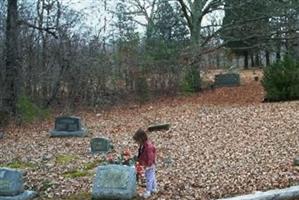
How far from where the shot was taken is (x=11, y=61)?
17859 mm

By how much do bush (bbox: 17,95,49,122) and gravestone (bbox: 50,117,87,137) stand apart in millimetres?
3450

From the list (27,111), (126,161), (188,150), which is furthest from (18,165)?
(27,111)

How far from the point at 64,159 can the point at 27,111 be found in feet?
26.0

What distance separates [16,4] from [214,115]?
7.82m

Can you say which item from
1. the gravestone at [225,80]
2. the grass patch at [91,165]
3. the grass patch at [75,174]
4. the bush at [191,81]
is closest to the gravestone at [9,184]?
the grass patch at [75,174]

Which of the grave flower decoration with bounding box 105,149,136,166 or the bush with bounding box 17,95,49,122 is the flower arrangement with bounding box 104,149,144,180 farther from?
the bush with bounding box 17,95,49,122

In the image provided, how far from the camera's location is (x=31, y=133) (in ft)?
50.3

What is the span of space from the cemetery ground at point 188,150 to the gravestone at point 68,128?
0.35 metres

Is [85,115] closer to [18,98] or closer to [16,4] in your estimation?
[18,98]

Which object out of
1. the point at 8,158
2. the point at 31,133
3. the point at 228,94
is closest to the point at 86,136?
the point at 31,133

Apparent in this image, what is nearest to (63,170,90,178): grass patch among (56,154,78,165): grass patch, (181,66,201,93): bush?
(56,154,78,165): grass patch

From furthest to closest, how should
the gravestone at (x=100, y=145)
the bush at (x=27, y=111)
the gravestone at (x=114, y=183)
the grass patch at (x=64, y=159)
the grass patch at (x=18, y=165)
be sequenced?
the bush at (x=27, y=111), the gravestone at (x=100, y=145), the grass patch at (x=64, y=159), the grass patch at (x=18, y=165), the gravestone at (x=114, y=183)

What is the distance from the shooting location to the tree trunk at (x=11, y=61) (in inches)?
700

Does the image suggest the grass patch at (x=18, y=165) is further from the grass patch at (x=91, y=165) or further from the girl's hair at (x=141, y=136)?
the girl's hair at (x=141, y=136)
